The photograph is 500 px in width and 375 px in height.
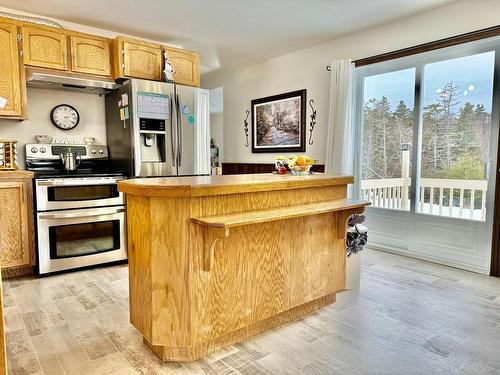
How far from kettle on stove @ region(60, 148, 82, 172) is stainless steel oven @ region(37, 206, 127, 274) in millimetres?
632

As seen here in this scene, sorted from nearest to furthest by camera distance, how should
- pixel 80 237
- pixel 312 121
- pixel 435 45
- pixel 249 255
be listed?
pixel 249 255, pixel 80 237, pixel 435 45, pixel 312 121

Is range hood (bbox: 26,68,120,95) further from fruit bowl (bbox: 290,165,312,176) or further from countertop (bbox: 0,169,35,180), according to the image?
fruit bowl (bbox: 290,165,312,176)

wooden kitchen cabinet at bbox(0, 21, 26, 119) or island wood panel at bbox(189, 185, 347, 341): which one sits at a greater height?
wooden kitchen cabinet at bbox(0, 21, 26, 119)

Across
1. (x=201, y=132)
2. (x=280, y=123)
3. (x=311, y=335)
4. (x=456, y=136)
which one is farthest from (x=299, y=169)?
(x=280, y=123)

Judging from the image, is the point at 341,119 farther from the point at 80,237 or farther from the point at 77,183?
the point at 80,237

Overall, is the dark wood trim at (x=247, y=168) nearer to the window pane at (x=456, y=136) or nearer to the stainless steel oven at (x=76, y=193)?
the window pane at (x=456, y=136)

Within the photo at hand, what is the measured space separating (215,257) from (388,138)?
2918mm

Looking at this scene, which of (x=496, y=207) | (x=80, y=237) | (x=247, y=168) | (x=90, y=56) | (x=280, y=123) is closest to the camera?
(x=496, y=207)

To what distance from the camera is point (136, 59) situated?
3746mm

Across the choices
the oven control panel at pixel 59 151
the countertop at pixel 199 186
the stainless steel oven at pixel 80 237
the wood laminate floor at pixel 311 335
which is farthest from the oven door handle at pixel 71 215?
the countertop at pixel 199 186

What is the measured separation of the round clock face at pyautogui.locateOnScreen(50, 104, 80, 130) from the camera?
382 cm

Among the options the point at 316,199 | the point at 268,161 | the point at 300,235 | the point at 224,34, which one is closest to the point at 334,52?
the point at 224,34

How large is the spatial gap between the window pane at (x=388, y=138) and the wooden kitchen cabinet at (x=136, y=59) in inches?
97.1

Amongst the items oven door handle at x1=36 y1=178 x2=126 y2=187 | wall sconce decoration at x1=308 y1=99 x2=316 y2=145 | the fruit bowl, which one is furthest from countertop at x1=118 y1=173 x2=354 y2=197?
wall sconce decoration at x1=308 y1=99 x2=316 y2=145
